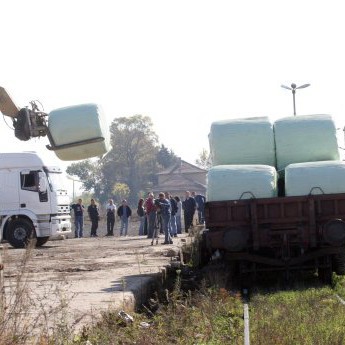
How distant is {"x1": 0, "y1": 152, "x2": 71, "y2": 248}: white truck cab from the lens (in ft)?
98.7

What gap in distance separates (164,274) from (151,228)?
539 inches

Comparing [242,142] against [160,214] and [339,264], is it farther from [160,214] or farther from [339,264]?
[160,214]

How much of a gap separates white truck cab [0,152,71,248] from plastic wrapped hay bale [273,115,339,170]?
13272 millimetres

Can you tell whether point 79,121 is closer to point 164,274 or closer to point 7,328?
point 7,328

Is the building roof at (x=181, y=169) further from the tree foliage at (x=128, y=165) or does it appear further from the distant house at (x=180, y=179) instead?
the tree foliage at (x=128, y=165)

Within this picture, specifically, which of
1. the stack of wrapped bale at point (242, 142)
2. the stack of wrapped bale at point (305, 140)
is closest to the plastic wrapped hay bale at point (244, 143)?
the stack of wrapped bale at point (242, 142)

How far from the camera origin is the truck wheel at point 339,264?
1716cm

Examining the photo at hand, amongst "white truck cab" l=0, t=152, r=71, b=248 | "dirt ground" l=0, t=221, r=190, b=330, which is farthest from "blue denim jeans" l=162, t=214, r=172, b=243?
"white truck cab" l=0, t=152, r=71, b=248

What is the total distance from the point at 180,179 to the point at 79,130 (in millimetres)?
129426

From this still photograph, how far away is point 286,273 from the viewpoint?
17109 mm

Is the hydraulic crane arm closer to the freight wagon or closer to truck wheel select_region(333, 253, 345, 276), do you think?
the freight wagon

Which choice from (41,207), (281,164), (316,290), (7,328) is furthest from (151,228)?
(7,328)

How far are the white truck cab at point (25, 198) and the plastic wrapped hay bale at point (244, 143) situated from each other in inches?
503

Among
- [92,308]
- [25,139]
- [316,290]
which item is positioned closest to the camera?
[25,139]
